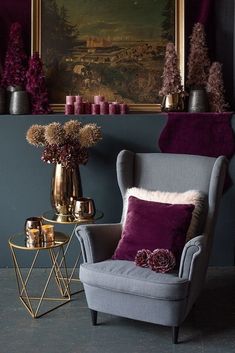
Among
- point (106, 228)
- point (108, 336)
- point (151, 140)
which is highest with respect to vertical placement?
point (151, 140)

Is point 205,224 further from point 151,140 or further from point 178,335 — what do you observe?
point 151,140

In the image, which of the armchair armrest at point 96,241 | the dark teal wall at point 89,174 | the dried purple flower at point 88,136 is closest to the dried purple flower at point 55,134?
the dried purple flower at point 88,136

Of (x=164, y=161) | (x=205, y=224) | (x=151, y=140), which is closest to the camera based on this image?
(x=205, y=224)

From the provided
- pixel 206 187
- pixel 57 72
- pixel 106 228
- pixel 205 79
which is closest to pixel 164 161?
pixel 206 187

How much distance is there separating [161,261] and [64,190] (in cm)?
92

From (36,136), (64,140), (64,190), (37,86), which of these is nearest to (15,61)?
(37,86)

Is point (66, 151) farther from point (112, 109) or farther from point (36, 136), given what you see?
point (112, 109)

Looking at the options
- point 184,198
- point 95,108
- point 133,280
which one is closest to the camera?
point 133,280

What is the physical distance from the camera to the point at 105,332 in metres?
3.21

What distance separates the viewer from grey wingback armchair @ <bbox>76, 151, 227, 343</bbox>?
9.92ft

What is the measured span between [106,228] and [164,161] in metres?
0.56

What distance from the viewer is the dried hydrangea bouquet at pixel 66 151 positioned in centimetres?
367

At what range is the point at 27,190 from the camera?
13.6ft

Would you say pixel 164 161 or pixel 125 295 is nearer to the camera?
pixel 125 295
